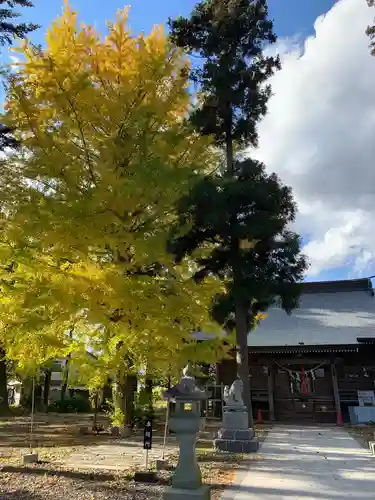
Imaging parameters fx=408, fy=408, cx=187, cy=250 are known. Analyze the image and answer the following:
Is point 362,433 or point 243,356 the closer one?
point 243,356

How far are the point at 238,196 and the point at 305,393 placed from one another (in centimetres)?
1043

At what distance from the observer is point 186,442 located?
5336mm

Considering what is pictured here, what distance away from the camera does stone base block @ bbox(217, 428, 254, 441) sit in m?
9.75

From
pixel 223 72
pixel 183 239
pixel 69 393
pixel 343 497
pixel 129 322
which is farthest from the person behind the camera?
pixel 69 393

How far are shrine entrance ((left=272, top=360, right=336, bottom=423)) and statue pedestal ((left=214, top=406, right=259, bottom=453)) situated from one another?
293 inches

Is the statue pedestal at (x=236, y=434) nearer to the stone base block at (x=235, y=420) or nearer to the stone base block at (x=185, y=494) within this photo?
the stone base block at (x=235, y=420)

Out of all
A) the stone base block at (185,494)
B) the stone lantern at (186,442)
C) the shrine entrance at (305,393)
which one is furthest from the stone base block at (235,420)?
the shrine entrance at (305,393)

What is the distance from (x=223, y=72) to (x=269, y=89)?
166 cm

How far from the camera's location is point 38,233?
7.12m

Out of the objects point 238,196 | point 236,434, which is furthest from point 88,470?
point 238,196

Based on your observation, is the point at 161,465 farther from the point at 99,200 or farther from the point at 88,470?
the point at 99,200

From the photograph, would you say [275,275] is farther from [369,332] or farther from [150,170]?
[369,332]

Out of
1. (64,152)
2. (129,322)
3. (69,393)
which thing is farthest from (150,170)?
(69,393)

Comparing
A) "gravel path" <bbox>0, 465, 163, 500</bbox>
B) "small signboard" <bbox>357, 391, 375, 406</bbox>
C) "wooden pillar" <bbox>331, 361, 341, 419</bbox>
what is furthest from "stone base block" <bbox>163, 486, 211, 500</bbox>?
"small signboard" <bbox>357, 391, 375, 406</bbox>
